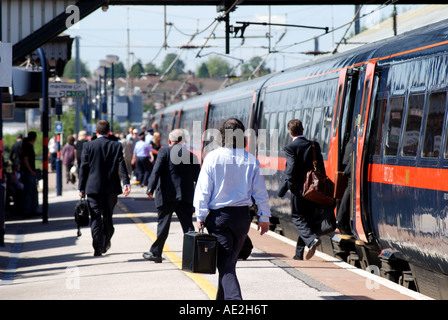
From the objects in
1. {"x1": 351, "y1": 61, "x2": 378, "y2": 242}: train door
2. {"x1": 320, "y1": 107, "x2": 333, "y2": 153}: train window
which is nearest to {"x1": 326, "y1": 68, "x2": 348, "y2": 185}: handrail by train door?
{"x1": 320, "y1": 107, "x2": 333, "y2": 153}: train window

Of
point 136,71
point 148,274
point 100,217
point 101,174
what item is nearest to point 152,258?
point 148,274

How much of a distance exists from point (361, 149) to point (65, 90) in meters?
12.0

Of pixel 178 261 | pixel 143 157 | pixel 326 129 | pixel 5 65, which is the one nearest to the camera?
pixel 5 65

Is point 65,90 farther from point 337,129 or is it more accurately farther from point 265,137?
point 337,129

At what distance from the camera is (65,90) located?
72.1ft

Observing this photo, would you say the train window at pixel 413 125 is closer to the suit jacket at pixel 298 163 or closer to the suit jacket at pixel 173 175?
the suit jacket at pixel 298 163

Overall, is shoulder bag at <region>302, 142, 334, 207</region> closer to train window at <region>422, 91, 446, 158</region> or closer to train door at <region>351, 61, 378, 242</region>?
train door at <region>351, 61, 378, 242</region>

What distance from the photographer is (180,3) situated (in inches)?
610

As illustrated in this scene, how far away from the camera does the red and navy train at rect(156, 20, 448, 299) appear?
916 centimetres
